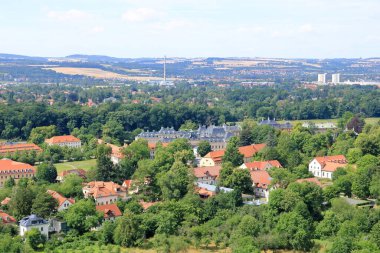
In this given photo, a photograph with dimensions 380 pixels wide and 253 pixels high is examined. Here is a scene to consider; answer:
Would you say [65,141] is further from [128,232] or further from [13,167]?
[128,232]

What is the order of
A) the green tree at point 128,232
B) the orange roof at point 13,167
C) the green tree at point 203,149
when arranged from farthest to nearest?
1. the green tree at point 203,149
2. the orange roof at point 13,167
3. the green tree at point 128,232

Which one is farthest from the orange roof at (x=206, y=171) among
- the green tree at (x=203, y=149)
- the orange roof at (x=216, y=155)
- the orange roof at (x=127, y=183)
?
the green tree at (x=203, y=149)

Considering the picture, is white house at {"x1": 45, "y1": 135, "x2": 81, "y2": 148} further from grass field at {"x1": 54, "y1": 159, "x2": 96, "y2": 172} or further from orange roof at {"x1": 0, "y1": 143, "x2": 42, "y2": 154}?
grass field at {"x1": 54, "y1": 159, "x2": 96, "y2": 172}

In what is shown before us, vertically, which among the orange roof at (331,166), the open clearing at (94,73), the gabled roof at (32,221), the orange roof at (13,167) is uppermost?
the orange roof at (331,166)

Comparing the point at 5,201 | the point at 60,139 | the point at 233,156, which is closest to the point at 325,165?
the point at 233,156

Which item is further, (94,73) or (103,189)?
(94,73)

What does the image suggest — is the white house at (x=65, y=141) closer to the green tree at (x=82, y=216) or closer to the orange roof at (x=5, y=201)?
the orange roof at (x=5, y=201)

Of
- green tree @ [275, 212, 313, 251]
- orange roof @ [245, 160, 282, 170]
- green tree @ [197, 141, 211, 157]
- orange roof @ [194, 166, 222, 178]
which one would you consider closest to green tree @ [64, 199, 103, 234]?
green tree @ [275, 212, 313, 251]
